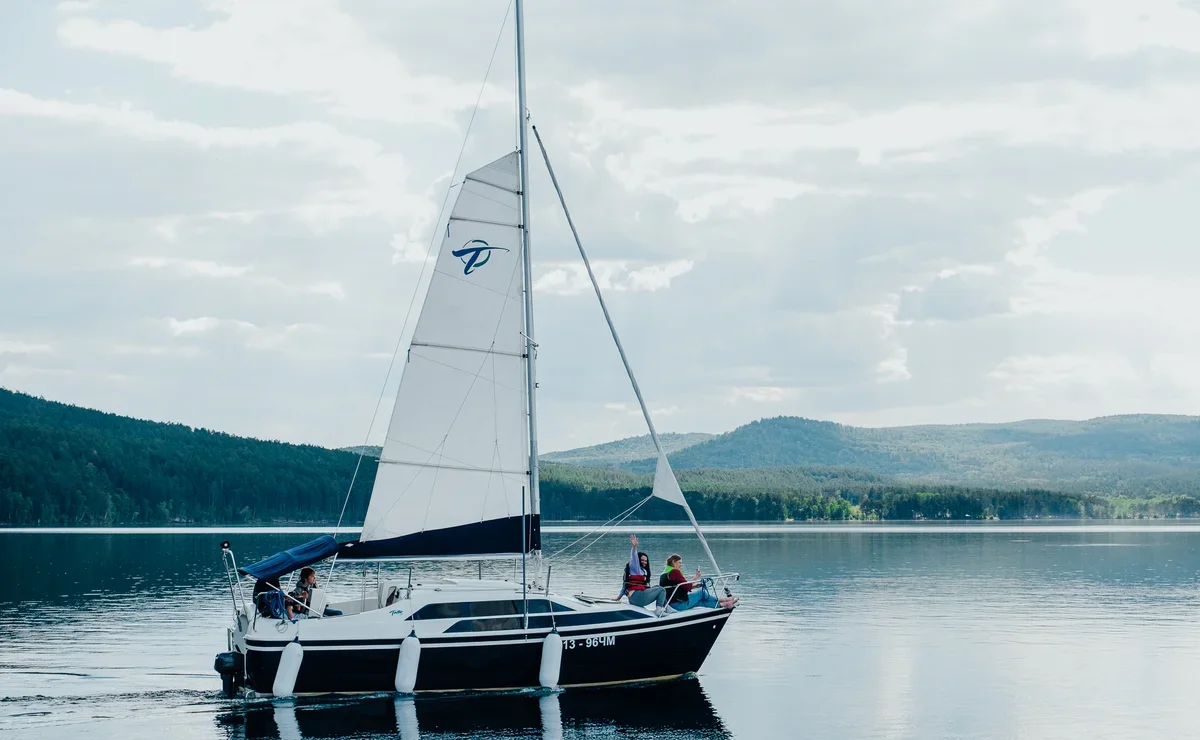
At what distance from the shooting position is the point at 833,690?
3353 cm

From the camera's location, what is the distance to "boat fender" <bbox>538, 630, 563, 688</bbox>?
30.5m

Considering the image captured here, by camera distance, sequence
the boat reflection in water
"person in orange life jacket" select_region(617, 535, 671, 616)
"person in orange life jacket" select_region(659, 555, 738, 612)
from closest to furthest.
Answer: the boat reflection in water → "person in orange life jacket" select_region(617, 535, 671, 616) → "person in orange life jacket" select_region(659, 555, 738, 612)

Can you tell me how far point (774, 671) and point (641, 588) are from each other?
621cm

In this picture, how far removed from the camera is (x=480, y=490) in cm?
3142

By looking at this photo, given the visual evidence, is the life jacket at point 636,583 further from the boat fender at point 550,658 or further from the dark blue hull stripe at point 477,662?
the boat fender at point 550,658

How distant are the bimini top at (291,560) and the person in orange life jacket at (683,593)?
816 cm

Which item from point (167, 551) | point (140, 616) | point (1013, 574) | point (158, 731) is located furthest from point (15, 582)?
point (1013, 574)

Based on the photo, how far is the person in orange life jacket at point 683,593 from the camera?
3288 cm

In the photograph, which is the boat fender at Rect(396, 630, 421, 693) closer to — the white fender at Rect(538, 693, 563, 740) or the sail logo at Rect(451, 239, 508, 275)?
the white fender at Rect(538, 693, 563, 740)

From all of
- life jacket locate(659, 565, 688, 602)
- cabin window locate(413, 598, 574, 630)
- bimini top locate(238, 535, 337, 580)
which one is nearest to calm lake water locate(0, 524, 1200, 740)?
cabin window locate(413, 598, 574, 630)

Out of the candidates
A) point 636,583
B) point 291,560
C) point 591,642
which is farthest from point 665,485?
point 291,560

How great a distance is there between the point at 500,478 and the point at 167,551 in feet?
281

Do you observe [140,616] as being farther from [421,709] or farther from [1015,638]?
[1015,638]

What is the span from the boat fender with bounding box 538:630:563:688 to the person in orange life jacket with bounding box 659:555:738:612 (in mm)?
3426
